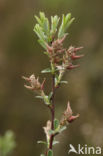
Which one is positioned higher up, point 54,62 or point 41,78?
point 41,78

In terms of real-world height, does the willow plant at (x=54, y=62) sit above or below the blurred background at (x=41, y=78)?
below

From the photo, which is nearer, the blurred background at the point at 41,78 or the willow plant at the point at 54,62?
the willow plant at the point at 54,62

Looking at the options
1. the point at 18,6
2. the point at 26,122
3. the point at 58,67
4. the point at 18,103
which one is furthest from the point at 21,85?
the point at 58,67

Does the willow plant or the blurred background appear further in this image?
the blurred background

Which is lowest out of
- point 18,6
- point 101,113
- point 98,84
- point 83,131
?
point 83,131

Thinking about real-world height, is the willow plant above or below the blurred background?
below

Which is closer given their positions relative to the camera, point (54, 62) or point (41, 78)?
point (54, 62)

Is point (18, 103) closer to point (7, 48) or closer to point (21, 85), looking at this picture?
point (21, 85)

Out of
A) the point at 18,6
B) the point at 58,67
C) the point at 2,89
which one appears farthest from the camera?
the point at 18,6
